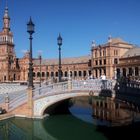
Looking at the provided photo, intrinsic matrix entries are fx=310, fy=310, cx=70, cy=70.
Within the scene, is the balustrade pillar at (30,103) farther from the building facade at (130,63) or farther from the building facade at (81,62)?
the building facade at (130,63)

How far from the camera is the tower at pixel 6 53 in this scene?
376ft

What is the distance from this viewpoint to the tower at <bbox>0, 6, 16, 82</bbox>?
11475 centimetres

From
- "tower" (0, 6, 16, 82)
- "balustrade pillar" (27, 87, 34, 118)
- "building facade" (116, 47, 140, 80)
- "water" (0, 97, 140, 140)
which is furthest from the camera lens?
"tower" (0, 6, 16, 82)

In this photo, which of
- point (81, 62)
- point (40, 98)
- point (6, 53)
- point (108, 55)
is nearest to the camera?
point (40, 98)

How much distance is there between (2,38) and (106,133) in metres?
99.9

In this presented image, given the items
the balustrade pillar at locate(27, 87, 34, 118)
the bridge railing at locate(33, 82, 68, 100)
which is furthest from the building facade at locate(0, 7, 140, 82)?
the balustrade pillar at locate(27, 87, 34, 118)

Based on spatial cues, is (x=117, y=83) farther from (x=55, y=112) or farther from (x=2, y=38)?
(x=2, y=38)

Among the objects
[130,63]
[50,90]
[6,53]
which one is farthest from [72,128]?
[6,53]

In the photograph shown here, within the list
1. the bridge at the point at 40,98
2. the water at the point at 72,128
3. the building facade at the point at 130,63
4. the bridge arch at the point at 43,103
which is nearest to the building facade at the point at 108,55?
the building facade at the point at 130,63

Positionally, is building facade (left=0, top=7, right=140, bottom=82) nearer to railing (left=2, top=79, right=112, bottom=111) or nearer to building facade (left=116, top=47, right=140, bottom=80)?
building facade (left=116, top=47, right=140, bottom=80)

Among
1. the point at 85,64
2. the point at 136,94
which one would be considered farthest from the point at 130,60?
the point at 136,94

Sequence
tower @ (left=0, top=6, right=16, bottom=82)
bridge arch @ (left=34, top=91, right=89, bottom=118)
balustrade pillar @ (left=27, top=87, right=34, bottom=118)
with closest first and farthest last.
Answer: balustrade pillar @ (left=27, top=87, right=34, bottom=118)
bridge arch @ (left=34, top=91, right=89, bottom=118)
tower @ (left=0, top=6, right=16, bottom=82)

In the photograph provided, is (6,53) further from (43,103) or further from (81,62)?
(43,103)

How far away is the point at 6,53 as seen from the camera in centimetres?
11656
